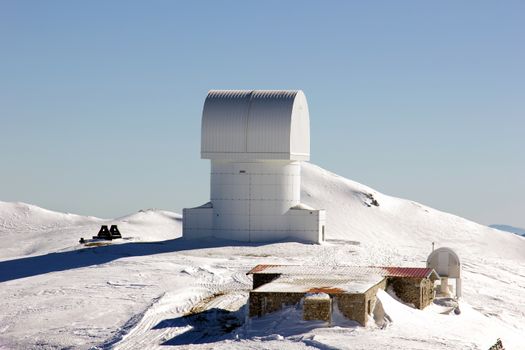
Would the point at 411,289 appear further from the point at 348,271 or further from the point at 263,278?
the point at 263,278

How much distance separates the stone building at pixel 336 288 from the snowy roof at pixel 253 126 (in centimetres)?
1393

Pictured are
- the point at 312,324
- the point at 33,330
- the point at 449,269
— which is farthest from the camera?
the point at 449,269

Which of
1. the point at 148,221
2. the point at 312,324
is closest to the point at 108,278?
the point at 312,324

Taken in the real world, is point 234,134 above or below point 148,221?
above

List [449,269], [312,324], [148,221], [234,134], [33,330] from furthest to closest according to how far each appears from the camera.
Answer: [148,221], [234,134], [449,269], [33,330], [312,324]

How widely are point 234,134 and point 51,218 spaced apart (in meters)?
27.2

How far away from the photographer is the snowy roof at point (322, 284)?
32.2 meters

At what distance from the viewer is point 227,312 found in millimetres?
35219

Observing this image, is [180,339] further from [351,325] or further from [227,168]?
[227,168]

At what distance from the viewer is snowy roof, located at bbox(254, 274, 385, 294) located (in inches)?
1268

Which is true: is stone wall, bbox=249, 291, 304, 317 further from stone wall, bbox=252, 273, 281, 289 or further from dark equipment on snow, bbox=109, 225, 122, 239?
dark equipment on snow, bbox=109, 225, 122, 239

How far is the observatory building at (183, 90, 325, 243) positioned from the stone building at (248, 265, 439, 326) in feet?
41.4

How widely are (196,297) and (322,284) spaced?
6668mm

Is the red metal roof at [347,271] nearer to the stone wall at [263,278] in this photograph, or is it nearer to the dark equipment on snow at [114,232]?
the stone wall at [263,278]
